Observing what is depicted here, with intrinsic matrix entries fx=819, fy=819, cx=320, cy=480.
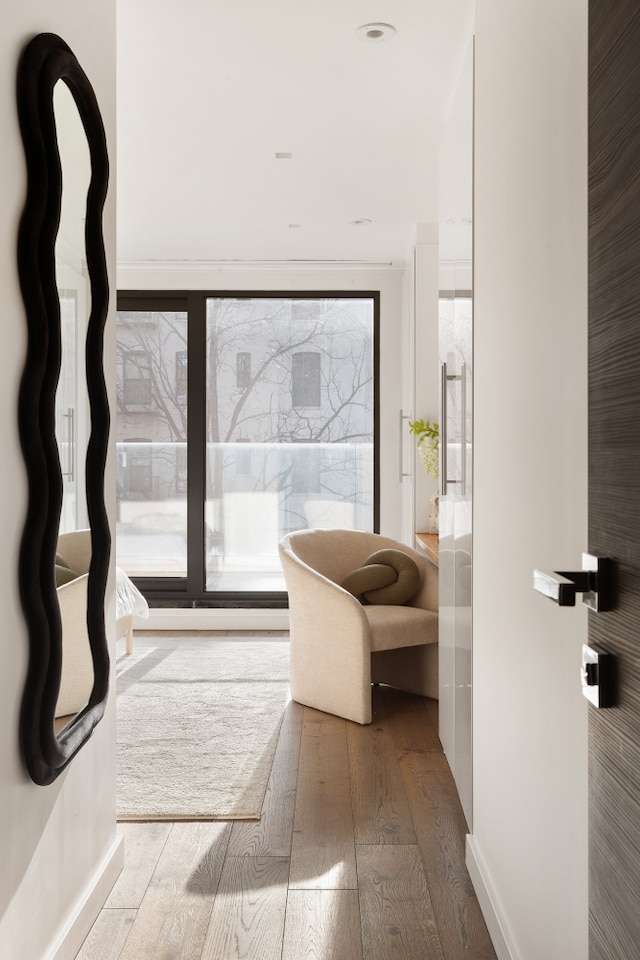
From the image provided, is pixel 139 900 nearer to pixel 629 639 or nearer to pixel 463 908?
pixel 463 908

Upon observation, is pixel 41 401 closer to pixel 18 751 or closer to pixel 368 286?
pixel 18 751

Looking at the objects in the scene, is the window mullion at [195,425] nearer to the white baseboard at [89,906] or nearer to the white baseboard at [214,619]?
the white baseboard at [214,619]

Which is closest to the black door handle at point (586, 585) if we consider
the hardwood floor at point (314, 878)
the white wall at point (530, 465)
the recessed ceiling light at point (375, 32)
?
the white wall at point (530, 465)

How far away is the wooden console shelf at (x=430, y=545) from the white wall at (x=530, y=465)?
1.40 m

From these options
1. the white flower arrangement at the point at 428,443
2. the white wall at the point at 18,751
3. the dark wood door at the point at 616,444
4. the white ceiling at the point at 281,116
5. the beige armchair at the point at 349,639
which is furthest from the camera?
the white flower arrangement at the point at 428,443

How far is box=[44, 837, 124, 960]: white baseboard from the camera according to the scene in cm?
187

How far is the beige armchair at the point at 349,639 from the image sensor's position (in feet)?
12.2

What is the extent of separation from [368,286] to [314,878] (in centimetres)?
430

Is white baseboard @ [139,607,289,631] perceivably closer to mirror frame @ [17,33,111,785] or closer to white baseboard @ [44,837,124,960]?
white baseboard @ [44,837,124,960]

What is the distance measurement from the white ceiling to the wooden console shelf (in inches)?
70.7

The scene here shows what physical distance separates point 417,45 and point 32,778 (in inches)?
98.5

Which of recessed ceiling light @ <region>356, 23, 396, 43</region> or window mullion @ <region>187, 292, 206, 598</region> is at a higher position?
recessed ceiling light @ <region>356, 23, 396, 43</region>

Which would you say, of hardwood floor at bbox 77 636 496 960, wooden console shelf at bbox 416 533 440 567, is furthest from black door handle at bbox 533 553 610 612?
wooden console shelf at bbox 416 533 440 567

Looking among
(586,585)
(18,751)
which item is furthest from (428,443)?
(586,585)
